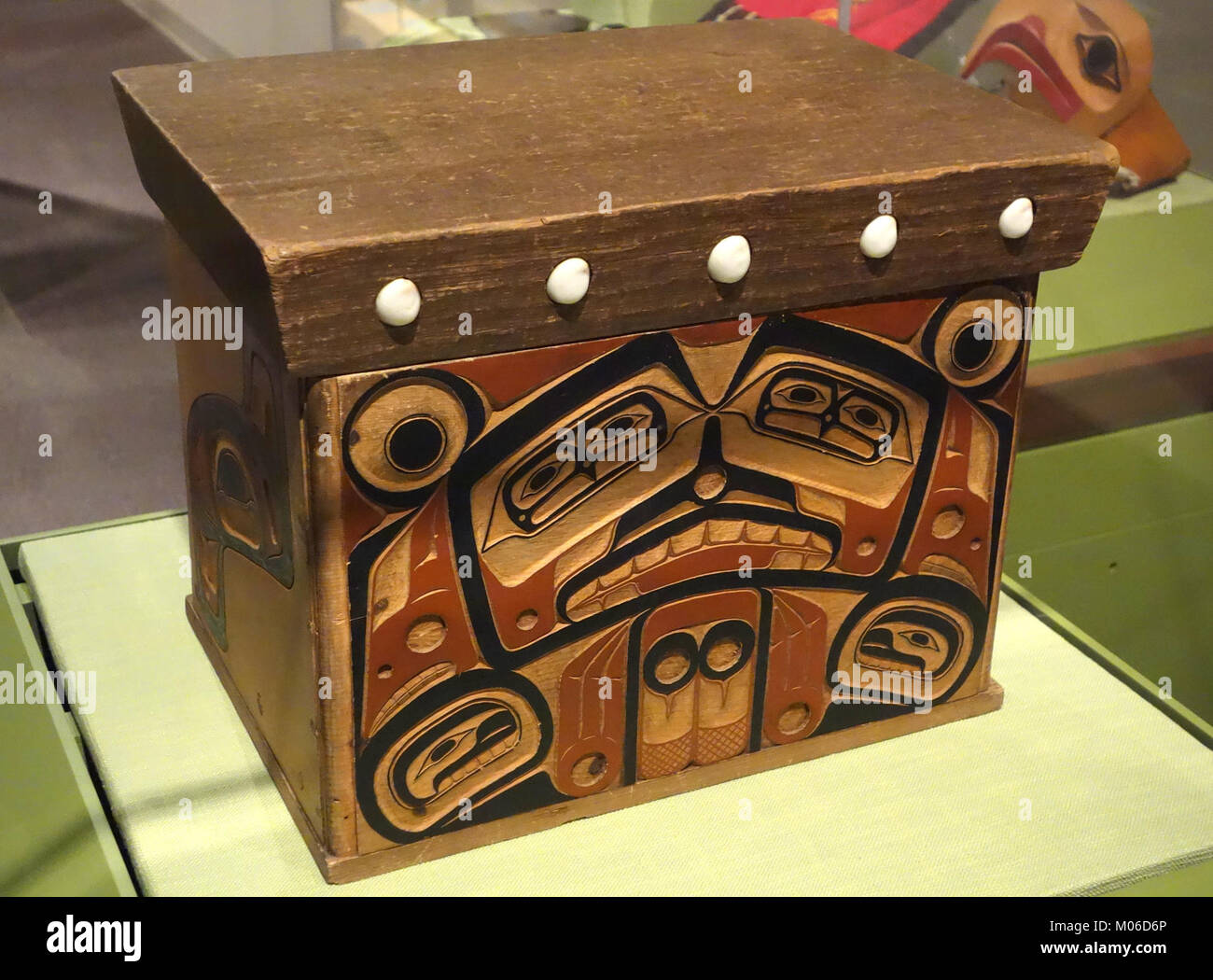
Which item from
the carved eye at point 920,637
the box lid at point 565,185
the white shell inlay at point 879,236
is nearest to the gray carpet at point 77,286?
the box lid at point 565,185

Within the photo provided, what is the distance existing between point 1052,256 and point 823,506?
0.29 m

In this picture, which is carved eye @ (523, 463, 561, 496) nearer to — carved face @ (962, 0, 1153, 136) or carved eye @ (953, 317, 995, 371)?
carved eye @ (953, 317, 995, 371)

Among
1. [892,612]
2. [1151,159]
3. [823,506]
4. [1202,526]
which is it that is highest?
[1151,159]

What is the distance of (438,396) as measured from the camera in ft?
3.41

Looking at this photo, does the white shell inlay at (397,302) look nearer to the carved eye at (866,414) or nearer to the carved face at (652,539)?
the carved face at (652,539)

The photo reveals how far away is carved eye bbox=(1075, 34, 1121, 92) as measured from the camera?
1893mm

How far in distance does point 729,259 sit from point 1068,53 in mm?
1082

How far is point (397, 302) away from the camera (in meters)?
0.97

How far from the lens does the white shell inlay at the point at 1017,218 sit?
45.2 inches

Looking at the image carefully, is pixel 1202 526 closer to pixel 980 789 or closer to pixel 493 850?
pixel 980 789

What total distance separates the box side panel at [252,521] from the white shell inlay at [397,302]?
0.10m

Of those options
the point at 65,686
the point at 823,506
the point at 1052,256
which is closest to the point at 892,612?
the point at 823,506

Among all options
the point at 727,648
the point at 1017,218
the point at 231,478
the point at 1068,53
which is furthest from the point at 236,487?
the point at 1068,53

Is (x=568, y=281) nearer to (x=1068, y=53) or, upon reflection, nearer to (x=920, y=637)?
(x=920, y=637)
